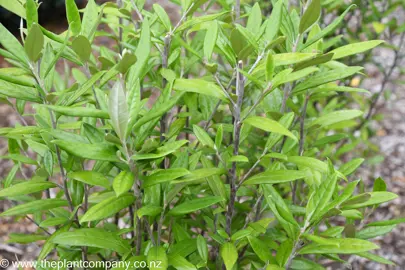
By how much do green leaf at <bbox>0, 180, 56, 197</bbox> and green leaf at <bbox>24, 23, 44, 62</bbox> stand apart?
1.21 feet

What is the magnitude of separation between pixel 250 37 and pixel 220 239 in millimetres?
581

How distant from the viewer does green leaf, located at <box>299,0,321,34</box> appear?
1135mm

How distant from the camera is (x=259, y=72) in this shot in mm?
1168

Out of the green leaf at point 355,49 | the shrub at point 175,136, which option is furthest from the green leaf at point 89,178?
the green leaf at point 355,49

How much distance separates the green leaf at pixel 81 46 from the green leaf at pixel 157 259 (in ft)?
1.75

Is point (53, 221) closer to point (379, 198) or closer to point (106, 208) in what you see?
point (106, 208)

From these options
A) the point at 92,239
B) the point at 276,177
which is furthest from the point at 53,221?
the point at 276,177

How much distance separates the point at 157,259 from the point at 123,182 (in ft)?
0.88

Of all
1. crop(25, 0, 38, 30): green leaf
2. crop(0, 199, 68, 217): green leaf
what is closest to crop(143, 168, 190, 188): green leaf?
crop(0, 199, 68, 217): green leaf

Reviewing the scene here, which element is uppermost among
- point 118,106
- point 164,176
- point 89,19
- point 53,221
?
point 89,19

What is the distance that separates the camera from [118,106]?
0.92 meters

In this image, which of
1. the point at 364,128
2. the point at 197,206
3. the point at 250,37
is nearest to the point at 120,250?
the point at 197,206

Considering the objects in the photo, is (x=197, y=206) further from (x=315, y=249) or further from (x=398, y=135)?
(x=398, y=135)

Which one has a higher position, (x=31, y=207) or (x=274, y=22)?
(x=274, y=22)
